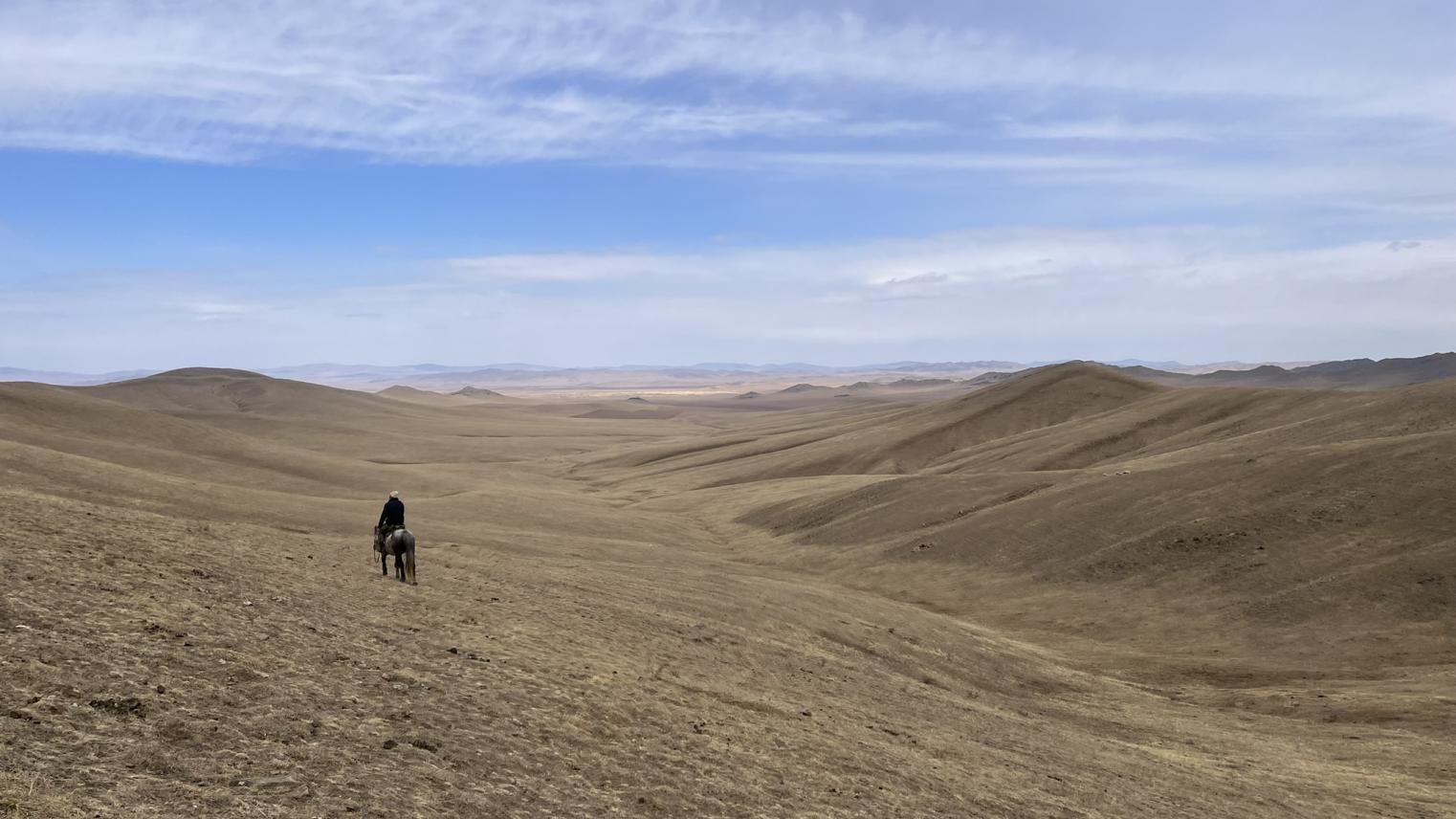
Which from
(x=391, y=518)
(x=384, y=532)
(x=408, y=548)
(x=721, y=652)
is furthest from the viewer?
(x=384, y=532)

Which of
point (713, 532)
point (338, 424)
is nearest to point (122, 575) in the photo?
point (713, 532)

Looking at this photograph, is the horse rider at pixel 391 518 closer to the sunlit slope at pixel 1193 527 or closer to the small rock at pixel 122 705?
the small rock at pixel 122 705

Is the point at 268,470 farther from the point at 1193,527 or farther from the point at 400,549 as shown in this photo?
the point at 1193,527

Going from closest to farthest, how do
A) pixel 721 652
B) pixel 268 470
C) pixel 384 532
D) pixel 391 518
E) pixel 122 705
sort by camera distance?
pixel 122 705
pixel 721 652
pixel 391 518
pixel 384 532
pixel 268 470

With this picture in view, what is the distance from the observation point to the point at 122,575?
46.7 feet

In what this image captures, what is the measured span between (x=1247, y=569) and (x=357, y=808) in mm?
29534

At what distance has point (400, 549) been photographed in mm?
19984

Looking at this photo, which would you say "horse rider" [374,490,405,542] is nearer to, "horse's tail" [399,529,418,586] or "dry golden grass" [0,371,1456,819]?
"horse's tail" [399,529,418,586]

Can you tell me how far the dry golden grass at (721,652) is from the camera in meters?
10.0

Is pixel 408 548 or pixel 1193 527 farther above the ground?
pixel 408 548

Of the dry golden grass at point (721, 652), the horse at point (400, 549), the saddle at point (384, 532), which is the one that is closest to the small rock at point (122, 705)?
the dry golden grass at point (721, 652)

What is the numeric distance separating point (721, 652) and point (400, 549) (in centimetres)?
694

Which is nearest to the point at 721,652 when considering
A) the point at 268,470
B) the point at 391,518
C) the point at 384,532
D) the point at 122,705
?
the point at 391,518

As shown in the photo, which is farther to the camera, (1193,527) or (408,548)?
(1193,527)
